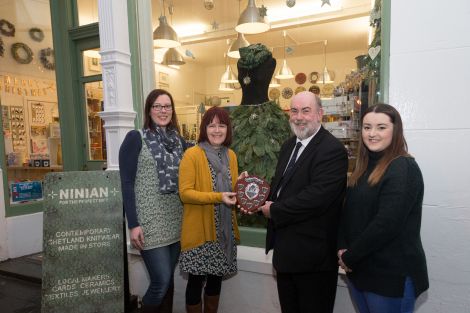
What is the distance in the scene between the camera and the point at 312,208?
1.58 m

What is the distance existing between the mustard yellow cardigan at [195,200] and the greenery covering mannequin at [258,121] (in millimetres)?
555

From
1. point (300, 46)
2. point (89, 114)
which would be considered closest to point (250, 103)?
point (89, 114)

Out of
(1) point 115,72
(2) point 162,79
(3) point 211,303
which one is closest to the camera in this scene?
(3) point 211,303

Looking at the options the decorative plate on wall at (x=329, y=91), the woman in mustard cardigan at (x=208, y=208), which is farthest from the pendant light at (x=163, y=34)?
the woman in mustard cardigan at (x=208, y=208)

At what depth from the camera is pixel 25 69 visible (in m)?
4.33

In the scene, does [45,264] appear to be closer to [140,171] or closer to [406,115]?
[140,171]

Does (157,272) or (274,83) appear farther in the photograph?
(274,83)

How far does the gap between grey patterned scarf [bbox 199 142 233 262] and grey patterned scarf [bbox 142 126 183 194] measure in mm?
206

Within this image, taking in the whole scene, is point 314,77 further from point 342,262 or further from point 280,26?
point 342,262

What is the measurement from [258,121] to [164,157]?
86cm

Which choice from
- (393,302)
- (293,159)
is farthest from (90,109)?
(393,302)

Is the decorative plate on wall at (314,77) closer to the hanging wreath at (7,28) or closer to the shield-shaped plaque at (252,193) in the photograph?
the hanging wreath at (7,28)

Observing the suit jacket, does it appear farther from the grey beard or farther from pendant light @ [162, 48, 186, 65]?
pendant light @ [162, 48, 186, 65]

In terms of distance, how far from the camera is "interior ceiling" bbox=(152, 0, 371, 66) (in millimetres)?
5094
